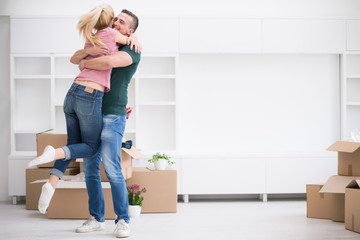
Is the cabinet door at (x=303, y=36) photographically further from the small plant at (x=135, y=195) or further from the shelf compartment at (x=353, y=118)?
the small plant at (x=135, y=195)

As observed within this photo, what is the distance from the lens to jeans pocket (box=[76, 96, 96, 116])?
9.39ft

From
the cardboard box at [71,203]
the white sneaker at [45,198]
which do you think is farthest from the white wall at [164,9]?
the white sneaker at [45,198]

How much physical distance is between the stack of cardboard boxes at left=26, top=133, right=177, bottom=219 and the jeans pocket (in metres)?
0.86

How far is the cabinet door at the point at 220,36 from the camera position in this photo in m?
4.73

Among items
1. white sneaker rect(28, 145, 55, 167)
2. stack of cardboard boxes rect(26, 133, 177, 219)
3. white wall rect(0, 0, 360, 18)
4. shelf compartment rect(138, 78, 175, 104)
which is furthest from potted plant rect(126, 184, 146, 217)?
white wall rect(0, 0, 360, 18)

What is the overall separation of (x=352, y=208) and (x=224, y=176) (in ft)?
5.22

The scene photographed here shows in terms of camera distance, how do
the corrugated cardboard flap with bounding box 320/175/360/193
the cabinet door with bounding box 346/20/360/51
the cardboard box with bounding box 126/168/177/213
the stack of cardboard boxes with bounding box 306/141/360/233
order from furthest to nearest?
the cabinet door with bounding box 346/20/360/51 < the cardboard box with bounding box 126/168/177/213 < the corrugated cardboard flap with bounding box 320/175/360/193 < the stack of cardboard boxes with bounding box 306/141/360/233

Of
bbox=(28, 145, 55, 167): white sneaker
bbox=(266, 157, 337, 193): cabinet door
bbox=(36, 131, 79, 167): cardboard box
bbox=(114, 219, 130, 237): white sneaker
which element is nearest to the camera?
bbox=(28, 145, 55, 167): white sneaker

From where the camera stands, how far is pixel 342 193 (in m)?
3.50

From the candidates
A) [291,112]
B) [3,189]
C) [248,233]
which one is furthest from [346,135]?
[3,189]

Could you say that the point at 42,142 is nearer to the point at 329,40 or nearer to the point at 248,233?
the point at 248,233

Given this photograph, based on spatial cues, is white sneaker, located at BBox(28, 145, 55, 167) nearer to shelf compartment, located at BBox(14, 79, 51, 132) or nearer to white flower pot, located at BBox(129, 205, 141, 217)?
white flower pot, located at BBox(129, 205, 141, 217)

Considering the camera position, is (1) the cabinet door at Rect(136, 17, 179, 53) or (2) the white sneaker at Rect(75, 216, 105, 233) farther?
(1) the cabinet door at Rect(136, 17, 179, 53)

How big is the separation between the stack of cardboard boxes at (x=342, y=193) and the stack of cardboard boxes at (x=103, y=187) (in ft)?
3.81
